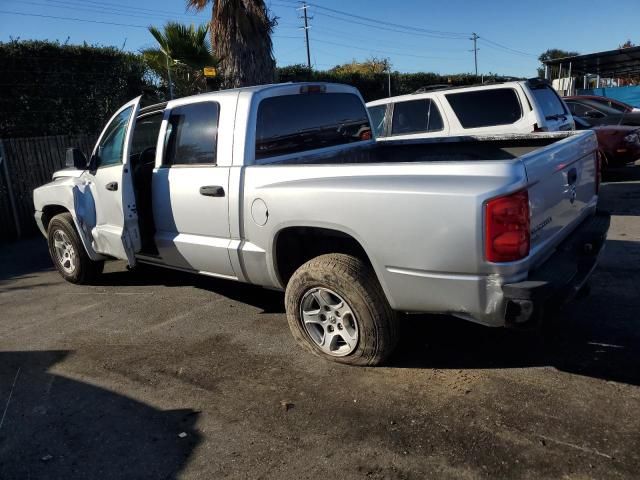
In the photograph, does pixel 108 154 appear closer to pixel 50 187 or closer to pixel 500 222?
pixel 50 187

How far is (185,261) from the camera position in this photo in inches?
187

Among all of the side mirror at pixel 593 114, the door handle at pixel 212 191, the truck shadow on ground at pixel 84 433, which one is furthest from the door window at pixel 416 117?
the side mirror at pixel 593 114

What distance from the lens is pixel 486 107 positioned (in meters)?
7.87

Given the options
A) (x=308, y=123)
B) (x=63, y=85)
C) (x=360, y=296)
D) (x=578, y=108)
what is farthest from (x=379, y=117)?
(x=578, y=108)

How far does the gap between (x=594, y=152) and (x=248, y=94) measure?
8.81 feet

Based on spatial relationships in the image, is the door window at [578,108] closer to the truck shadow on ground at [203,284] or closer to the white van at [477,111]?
the white van at [477,111]

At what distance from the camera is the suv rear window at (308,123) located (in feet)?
14.0

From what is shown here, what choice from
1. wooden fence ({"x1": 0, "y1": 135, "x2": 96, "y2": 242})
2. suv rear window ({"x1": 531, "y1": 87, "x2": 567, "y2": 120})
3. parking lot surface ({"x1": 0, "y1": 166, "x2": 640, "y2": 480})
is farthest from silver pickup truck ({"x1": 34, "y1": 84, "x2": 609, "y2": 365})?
wooden fence ({"x1": 0, "y1": 135, "x2": 96, "y2": 242})

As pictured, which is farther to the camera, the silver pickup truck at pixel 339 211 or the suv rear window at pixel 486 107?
the suv rear window at pixel 486 107

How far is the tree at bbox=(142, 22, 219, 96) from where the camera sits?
39.6 ft

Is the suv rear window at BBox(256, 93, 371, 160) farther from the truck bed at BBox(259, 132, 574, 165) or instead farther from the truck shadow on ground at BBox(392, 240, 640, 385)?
the truck shadow on ground at BBox(392, 240, 640, 385)

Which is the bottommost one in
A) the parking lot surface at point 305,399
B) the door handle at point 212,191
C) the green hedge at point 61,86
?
the parking lot surface at point 305,399

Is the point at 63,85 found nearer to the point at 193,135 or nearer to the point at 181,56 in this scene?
the point at 181,56

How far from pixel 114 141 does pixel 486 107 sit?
5.18 meters
